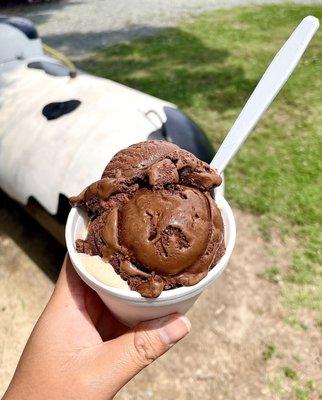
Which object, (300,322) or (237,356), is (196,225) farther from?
(300,322)

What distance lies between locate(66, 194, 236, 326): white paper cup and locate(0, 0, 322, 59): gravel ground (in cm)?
756

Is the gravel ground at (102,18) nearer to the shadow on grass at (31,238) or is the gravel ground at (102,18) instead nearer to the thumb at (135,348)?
the shadow on grass at (31,238)

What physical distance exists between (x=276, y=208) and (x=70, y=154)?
2324 millimetres

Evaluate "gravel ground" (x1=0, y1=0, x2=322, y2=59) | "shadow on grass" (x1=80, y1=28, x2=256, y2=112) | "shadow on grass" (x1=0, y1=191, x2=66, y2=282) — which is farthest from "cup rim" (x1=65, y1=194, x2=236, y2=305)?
"gravel ground" (x1=0, y1=0, x2=322, y2=59)

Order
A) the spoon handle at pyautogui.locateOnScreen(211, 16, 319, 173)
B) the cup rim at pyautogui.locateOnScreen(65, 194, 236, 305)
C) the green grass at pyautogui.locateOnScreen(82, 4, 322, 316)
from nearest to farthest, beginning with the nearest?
1. the cup rim at pyautogui.locateOnScreen(65, 194, 236, 305)
2. the spoon handle at pyautogui.locateOnScreen(211, 16, 319, 173)
3. the green grass at pyautogui.locateOnScreen(82, 4, 322, 316)

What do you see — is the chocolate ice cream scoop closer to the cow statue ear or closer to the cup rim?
the cup rim

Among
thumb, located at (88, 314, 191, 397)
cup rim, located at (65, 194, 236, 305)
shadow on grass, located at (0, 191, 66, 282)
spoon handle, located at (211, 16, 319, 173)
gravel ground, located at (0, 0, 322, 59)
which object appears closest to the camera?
cup rim, located at (65, 194, 236, 305)

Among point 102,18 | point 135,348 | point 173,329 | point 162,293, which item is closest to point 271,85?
point 162,293

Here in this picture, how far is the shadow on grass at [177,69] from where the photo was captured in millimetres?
6836

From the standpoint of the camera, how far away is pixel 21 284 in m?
4.20

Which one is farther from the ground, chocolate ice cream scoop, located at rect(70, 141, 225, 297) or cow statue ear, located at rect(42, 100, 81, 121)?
chocolate ice cream scoop, located at rect(70, 141, 225, 297)

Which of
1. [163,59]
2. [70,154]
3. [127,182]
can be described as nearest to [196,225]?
[127,182]

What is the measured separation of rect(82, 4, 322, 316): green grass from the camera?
4539 millimetres

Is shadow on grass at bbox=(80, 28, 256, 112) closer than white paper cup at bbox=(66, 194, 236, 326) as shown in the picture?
No
